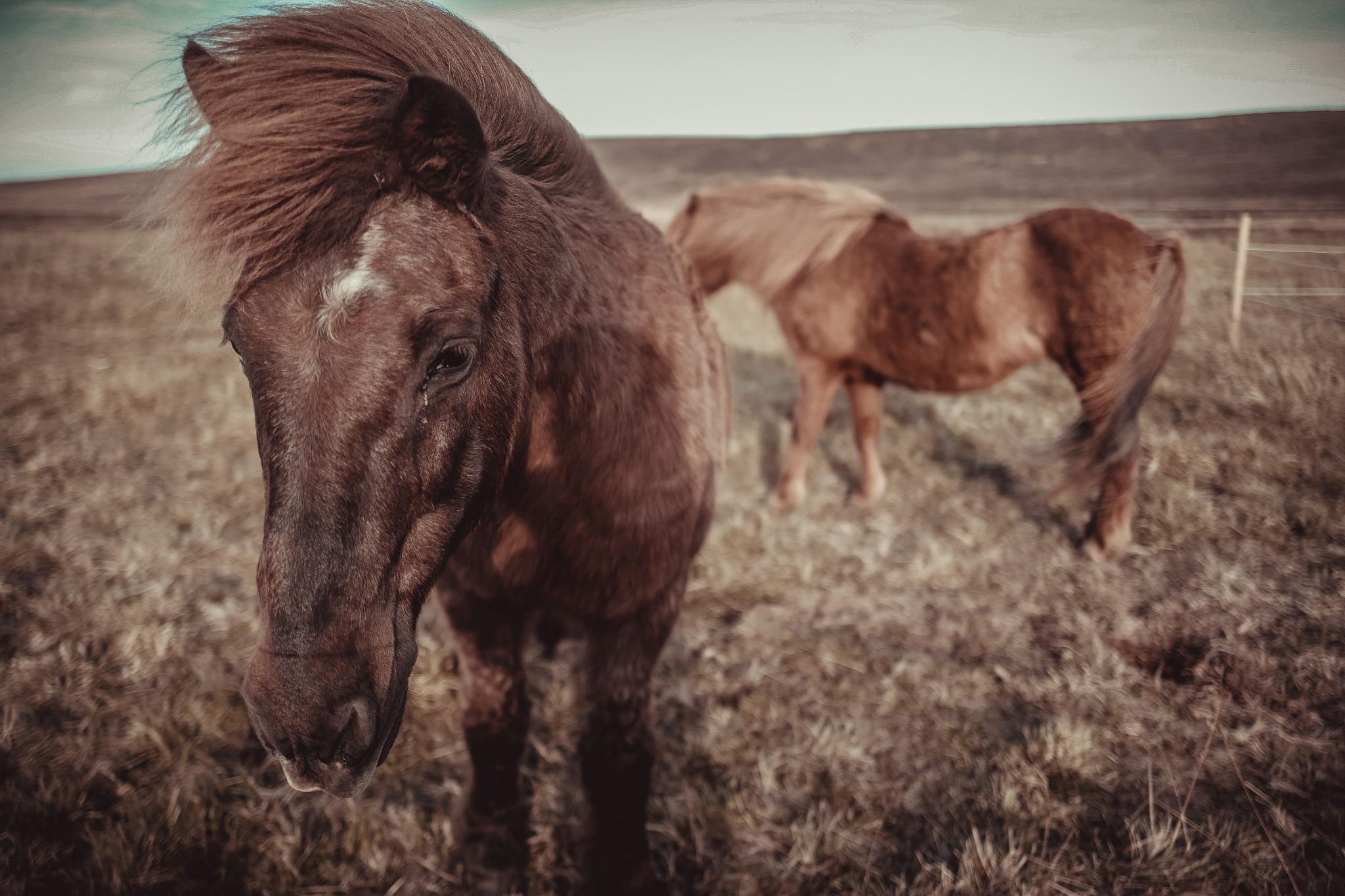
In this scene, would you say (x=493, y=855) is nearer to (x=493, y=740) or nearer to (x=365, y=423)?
(x=493, y=740)

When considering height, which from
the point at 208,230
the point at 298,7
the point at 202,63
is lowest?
the point at 208,230

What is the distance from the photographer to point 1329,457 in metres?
4.35

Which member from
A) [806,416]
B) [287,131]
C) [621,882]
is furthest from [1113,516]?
[287,131]

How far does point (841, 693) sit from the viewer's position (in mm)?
2881

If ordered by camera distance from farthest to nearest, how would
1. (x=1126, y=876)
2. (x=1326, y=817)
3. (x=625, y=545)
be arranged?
(x=1326, y=817) < (x=1126, y=876) < (x=625, y=545)

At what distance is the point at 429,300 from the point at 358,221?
8.1 inches

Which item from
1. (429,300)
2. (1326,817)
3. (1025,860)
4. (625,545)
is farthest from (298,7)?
(1326,817)

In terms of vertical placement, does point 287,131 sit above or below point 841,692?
above

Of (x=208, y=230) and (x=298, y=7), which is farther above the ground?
(x=298, y=7)

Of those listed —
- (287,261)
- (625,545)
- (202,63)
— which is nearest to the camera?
(287,261)

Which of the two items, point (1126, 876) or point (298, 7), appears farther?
point (1126, 876)

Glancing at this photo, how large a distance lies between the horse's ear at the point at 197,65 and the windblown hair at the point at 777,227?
3.39 metres

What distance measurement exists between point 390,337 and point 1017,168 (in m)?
35.8

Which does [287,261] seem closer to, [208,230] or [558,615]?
[208,230]
